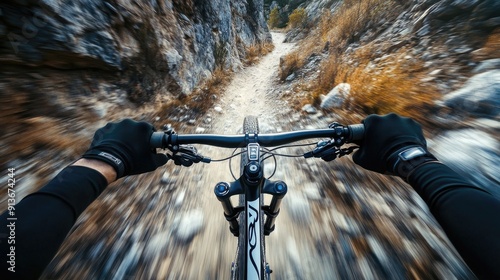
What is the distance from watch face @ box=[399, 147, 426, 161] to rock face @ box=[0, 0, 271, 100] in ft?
15.7

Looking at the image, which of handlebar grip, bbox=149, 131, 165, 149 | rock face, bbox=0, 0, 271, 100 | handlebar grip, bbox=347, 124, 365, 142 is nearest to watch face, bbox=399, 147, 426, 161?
handlebar grip, bbox=347, 124, 365, 142

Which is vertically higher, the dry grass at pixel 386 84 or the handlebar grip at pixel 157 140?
the handlebar grip at pixel 157 140

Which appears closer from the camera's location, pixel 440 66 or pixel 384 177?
pixel 384 177

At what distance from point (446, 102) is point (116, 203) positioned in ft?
16.7

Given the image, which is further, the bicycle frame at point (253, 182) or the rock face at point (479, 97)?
the rock face at point (479, 97)

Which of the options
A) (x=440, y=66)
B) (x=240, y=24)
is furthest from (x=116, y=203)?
(x=240, y=24)

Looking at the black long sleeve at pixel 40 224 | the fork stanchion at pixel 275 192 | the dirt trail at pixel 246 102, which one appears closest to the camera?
the black long sleeve at pixel 40 224

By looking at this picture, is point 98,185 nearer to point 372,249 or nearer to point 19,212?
point 19,212

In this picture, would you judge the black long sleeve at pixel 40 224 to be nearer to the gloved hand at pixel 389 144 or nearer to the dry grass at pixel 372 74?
the gloved hand at pixel 389 144

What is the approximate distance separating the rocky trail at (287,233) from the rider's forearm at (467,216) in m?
0.95

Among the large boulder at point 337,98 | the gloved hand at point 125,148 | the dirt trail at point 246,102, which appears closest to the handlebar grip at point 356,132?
the gloved hand at point 125,148

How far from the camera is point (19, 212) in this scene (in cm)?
101

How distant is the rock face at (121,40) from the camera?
286 centimetres

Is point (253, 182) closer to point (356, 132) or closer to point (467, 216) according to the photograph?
point (356, 132)
